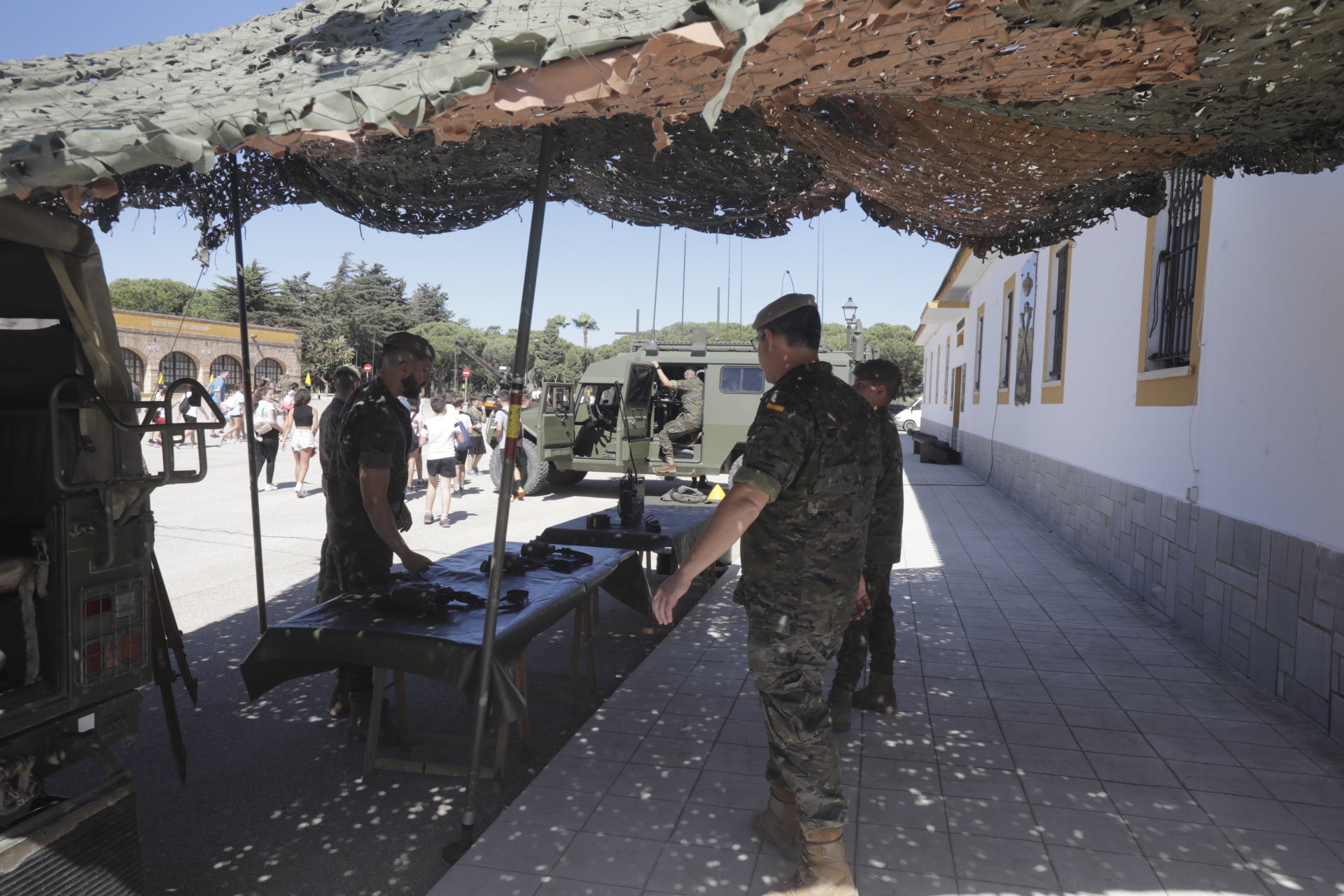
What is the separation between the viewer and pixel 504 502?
2.76 metres

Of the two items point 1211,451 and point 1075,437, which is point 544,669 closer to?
point 1211,451

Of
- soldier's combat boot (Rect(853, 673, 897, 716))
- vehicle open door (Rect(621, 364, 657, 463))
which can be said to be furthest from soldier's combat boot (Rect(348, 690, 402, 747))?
vehicle open door (Rect(621, 364, 657, 463))

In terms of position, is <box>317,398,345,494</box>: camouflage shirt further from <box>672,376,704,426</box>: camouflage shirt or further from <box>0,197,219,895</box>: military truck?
<box>672,376,704,426</box>: camouflage shirt

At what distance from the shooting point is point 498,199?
416 centimetres

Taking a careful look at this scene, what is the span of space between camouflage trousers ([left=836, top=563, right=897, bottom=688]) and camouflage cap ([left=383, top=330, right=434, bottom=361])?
2.21 m

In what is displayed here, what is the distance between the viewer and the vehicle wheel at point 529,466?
1202 centimetres

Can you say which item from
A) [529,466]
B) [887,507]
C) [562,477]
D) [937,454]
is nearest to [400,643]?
[887,507]

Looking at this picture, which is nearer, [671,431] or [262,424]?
[262,424]

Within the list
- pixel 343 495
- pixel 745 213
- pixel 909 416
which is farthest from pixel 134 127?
pixel 909 416

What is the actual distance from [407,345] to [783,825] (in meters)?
2.54

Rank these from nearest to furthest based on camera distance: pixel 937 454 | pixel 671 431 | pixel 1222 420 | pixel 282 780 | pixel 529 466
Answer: pixel 282 780, pixel 1222 420, pixel 529 466, pixel 671 431, pixel 937 454

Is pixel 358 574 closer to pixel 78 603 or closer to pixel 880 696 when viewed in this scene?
pixel 78 603

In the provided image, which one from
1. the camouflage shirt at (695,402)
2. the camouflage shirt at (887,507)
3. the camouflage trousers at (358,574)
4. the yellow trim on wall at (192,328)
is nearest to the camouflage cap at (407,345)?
the camouflage trousers at (358,574)

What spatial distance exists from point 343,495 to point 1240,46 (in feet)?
11.5
